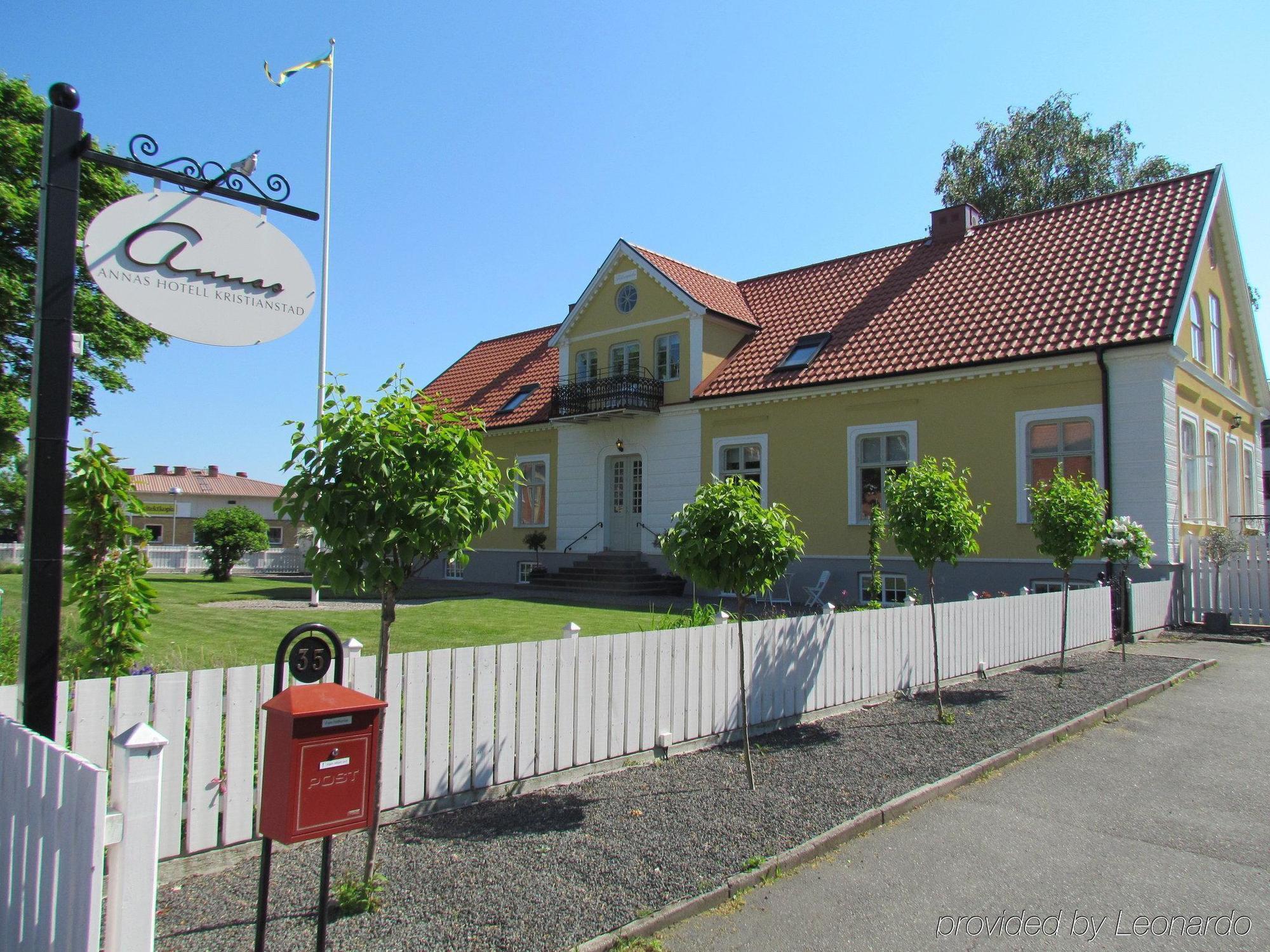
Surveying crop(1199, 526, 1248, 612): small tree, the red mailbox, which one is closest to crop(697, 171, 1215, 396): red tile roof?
crop(1199, 526, 1248, 612): small tree

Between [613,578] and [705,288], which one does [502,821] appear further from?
[705,288]

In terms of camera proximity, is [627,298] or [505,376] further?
[505,376]

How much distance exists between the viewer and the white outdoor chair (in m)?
17.6

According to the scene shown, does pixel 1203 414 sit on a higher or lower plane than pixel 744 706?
higher

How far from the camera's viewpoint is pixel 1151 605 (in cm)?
1489

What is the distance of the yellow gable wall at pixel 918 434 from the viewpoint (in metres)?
16.0

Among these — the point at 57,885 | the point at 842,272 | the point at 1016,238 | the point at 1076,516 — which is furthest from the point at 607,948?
the point at 842,272

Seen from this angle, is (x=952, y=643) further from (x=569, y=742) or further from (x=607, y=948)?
(x=607, y=948)

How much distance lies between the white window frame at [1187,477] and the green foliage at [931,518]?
9476 millimetres

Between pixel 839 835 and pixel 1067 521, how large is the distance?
6.87 meters

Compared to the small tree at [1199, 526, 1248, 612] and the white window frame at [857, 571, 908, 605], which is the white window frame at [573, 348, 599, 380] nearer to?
the white window frame at [857, 571, 908, 605]

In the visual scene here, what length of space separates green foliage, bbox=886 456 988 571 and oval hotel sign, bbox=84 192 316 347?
6.08m

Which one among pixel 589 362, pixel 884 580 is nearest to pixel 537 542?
pixel 589 362

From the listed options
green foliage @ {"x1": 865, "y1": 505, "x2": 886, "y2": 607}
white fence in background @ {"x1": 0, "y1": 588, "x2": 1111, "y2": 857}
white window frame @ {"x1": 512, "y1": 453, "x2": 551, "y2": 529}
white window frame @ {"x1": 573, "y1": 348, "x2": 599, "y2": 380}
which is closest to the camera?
white fence in background @ {"x1": 0, "y1": 588, "x2": 1111, "y2": 857}
